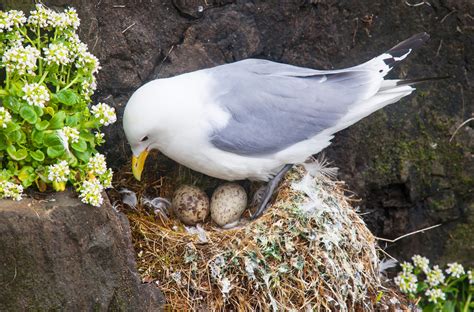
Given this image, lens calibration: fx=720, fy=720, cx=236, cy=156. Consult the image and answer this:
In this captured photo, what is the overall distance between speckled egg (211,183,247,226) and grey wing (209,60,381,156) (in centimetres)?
23

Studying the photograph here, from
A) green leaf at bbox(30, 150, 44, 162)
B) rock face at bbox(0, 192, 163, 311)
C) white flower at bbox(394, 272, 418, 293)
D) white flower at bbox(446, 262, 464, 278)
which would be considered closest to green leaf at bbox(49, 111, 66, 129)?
green leaf at bbox(30, 150, 44, 162)

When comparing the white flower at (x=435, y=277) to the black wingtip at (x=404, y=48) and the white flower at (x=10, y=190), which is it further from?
the white flower at (x=10, y=190)

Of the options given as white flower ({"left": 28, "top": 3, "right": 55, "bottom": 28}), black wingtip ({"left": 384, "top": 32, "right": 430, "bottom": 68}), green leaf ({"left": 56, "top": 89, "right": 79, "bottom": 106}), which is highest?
white flower ({"left": 28, "top": 3, "right": 55, "bottom": 28})

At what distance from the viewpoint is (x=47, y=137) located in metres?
2.25

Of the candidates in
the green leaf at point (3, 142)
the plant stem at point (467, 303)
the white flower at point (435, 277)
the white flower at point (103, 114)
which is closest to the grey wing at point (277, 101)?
the white flower at point (103, 114)

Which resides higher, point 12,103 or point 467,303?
point 12,103

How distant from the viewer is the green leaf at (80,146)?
2.30 metres

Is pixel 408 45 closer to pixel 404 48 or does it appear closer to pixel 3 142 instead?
pixel 404 48

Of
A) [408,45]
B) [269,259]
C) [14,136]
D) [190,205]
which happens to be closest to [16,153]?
[14,136]

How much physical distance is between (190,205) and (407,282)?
1207mm

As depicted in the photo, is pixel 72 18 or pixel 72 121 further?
pixel 72 18

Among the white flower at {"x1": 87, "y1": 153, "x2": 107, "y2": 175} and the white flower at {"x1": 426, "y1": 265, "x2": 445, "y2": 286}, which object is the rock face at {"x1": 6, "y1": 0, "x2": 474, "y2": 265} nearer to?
the white flower at {"x1": 426, "y1": 265, "x2": 445, "y2": 286}

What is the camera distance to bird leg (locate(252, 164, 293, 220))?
A: 113 inches

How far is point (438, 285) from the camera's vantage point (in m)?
3.63
